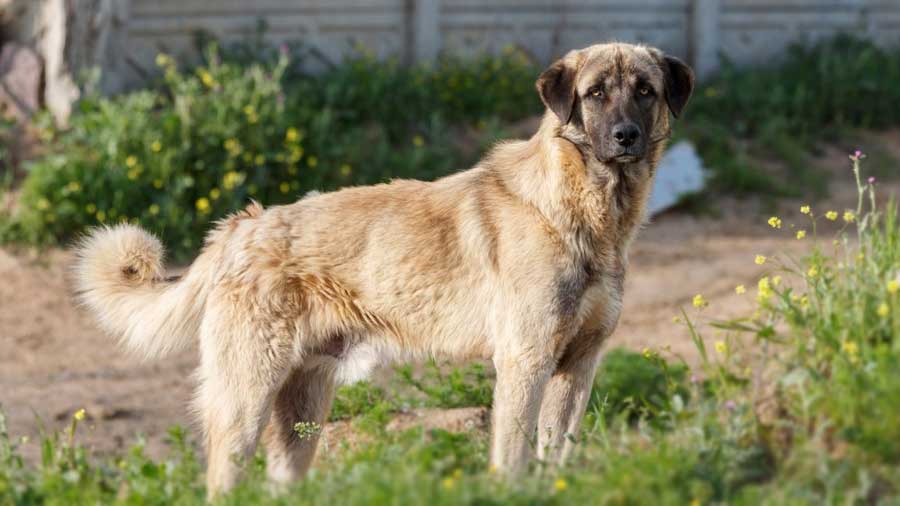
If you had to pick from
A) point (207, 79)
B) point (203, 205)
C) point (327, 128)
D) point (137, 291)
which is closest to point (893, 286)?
point (137, 291)

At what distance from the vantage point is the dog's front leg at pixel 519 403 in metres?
4.46

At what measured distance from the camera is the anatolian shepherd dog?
4582 mm

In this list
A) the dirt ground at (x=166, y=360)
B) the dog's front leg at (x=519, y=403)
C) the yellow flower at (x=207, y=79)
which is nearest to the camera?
the dog's front leg at (x=519, y=403)

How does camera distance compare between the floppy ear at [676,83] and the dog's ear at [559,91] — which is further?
the floppy ear at [676,83]

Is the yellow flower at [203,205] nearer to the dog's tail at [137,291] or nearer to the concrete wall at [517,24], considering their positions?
the concrete wall at [517,24]

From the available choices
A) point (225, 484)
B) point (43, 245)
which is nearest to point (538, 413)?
point (225, 484)

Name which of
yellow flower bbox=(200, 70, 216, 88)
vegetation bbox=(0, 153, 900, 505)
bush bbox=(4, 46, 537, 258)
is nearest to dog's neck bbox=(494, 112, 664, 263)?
vegetation bbox=(0, 153, 900, 505)

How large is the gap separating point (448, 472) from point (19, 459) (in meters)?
1.40

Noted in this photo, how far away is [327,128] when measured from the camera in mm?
10086

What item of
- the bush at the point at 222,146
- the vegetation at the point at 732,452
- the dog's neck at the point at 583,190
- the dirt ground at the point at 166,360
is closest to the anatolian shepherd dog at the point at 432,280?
the dog's neck at the point at 583,190

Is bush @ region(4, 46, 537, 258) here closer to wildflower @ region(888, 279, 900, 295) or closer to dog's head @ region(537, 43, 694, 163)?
dog's head @ region(537, 43, 694, 163)

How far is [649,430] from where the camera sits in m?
3.80

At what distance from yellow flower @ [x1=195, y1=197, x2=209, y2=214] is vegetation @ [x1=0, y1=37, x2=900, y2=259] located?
0.02 metres

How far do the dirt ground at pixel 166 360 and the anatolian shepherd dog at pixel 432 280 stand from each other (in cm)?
76
